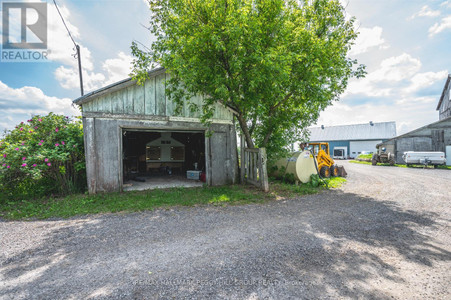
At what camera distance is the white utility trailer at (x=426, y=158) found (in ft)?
51.0

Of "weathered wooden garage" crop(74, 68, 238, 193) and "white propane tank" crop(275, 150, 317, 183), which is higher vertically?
"weathered wooden garage" crop(74, 68, 238, 193)

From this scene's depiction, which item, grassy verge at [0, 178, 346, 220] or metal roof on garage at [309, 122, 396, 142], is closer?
grassy verge at [0, 178, 346, 220]

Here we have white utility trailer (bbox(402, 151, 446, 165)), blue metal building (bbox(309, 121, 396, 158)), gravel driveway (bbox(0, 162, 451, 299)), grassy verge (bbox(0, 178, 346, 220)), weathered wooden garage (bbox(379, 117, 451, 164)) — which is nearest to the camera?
gravel driveway (bbox(0, 162, 451, 299))

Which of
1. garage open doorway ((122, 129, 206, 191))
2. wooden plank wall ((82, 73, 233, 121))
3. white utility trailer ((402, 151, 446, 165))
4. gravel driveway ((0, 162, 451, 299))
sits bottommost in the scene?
gravel driveway ((0, 162, 451, 299))

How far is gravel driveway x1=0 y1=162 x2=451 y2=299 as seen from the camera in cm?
227

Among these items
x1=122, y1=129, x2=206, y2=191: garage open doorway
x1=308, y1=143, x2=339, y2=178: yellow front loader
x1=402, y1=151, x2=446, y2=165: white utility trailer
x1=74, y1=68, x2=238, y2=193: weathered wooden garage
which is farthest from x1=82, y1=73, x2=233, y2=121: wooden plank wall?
x1=402, y1=151, x2=446, y2=165: white utility trailer

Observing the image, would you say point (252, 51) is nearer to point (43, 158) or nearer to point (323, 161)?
point (43, 158)

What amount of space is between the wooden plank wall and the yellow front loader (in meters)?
6.95

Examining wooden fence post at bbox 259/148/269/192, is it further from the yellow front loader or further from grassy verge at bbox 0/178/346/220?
the yellow front loader

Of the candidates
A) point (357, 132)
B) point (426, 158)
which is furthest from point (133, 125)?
point (357, 132)

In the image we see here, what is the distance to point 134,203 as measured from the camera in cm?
593

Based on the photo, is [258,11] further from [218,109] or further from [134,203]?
[134,203]

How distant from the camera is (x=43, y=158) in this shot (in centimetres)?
608

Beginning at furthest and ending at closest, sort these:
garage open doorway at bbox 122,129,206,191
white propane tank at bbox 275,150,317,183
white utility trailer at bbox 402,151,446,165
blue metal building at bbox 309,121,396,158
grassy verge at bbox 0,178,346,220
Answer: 1. blue metal building at bbox 309,121,396,158
2. white utility trailer at bbox 402,151,446,165
3. garage open doorway at bbox 122,129,206,191
4. white propane tank at bbox 275,150,317,183
5. grassy verge at bbox 0,178,346,220
